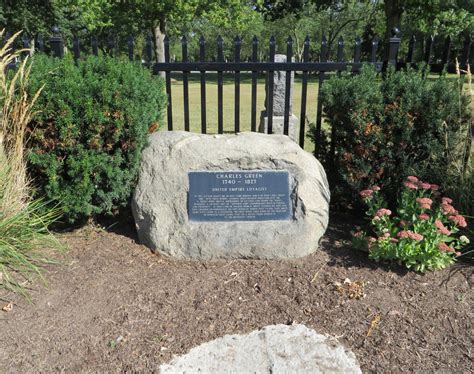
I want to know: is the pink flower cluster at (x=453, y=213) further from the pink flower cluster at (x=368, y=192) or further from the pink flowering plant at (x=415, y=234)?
the pink flower cluster at (x=368, y=192)

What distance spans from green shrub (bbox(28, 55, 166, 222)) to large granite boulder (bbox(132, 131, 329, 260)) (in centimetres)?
27

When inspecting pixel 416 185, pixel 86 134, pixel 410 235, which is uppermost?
pixel 86 134

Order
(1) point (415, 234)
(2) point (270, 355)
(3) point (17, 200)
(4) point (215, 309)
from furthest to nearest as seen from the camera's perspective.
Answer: (3) point (17, 200) → (1) point (415, 234) → (4) point (215, 309) → (2) point (270, 355)

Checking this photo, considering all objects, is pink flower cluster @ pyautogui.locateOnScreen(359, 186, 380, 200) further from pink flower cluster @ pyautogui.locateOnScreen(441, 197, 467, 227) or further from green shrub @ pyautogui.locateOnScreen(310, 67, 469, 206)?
pink flower cluster @ pyautogui.locateOnScreen(441, 197, 467, 227)

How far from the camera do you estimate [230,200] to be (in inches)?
147

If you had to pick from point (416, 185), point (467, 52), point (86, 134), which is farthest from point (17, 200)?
point (467, 52)

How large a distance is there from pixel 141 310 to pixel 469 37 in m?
4.38

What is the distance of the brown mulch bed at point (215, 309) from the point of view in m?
2.62

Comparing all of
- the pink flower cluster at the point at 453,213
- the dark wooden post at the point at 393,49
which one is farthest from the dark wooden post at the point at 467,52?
the pink flower cluster at the point at 453,213

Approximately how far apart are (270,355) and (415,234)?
1.51 meters

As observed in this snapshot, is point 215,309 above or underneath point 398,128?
underneath

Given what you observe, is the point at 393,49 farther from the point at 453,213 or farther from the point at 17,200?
the point at 17,200

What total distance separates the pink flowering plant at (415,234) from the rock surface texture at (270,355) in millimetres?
1060

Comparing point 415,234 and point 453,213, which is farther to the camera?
point 453,213
